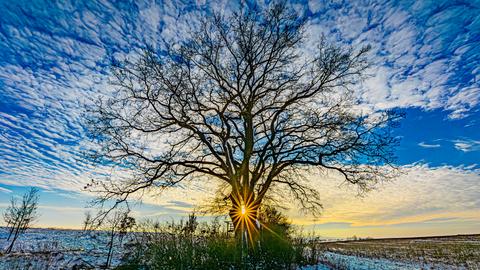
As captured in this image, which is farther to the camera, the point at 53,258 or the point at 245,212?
the point at 53,258

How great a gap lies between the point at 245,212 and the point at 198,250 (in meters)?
4.71

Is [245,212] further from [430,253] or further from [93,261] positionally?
[430,253]

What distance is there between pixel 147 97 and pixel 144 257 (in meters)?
6.45

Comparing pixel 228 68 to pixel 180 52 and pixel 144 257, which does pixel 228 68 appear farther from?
pixel 144 257

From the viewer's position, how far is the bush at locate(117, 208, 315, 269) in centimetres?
719

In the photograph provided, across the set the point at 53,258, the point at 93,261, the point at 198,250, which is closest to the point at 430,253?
the point at 198,250

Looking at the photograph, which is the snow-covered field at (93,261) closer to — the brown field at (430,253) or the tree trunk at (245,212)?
the brown field at (430,253)

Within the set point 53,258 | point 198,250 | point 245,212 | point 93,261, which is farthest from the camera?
point 93,261

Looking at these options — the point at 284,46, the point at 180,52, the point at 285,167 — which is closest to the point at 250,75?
the point at 284,46

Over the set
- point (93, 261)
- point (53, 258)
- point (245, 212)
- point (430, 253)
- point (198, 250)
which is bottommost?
point (93, 261)

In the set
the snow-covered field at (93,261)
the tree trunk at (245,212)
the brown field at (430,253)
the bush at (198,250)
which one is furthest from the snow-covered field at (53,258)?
the brown field at (430,253)

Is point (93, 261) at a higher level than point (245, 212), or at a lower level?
lower

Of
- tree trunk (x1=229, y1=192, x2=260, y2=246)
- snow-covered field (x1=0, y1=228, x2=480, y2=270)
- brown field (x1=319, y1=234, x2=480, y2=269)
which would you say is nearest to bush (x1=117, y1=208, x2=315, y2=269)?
tree trunk (x1=229, y1=192, x2=260, y2=246)

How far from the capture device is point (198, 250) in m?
7.66
